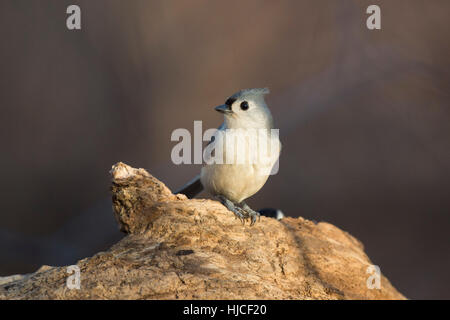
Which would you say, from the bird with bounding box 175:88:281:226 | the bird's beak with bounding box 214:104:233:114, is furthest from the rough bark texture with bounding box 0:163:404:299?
the bird's beak with bounding box 214:104:233:114

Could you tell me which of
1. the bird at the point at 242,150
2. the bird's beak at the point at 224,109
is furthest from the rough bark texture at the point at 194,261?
the bird's beak at the point at 224,109

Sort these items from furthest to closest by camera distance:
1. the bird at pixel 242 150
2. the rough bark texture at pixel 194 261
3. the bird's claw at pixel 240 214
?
the bird at pixel 242 150 < the bird's claw at pixel 240 214 < the rough bark texture at pixel 194 261

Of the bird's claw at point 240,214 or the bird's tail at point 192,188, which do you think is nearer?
the bird's claw at point 240,214

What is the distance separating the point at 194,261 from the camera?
6.07ft

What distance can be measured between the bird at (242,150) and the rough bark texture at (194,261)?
20 cm

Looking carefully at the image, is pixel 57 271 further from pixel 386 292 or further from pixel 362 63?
pixel 362 63

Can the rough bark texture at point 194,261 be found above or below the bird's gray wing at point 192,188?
below

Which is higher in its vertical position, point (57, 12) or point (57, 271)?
point (57, 12)

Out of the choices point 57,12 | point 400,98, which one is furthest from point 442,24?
point 57,12

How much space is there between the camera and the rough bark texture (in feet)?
5.61

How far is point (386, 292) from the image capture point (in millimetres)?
2365

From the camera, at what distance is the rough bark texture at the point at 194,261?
Result: 1.71m

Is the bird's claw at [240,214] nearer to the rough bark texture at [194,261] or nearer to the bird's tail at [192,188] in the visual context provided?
the rough bark texture at [194,261]

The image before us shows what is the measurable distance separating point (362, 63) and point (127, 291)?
8.94ft
